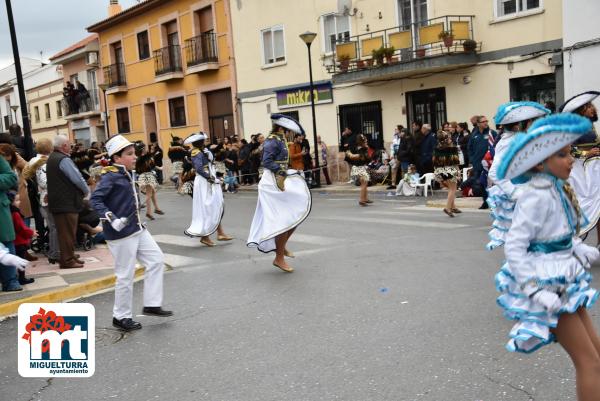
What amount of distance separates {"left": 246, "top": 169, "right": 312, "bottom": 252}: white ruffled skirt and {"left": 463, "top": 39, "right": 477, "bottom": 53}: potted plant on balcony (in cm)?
1169

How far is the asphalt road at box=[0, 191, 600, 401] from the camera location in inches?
175

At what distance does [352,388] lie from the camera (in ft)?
14.4

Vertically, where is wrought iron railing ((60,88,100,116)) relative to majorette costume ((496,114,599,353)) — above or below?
above

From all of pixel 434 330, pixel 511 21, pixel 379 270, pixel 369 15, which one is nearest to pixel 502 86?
pixel 511 21

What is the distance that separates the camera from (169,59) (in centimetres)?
3194

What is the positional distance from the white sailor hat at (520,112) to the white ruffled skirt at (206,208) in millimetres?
5247

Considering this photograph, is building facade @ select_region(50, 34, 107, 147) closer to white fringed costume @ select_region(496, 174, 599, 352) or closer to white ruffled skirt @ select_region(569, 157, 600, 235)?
white ruffled skirt @ select_region(569, 157, 600, 235)

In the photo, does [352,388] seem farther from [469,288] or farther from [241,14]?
[241,14]

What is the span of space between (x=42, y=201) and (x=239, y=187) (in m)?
14.7

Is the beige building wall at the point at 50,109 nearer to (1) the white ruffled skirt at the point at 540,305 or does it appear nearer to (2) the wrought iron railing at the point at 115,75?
(2) the wrought iron railing at the point at 115,75

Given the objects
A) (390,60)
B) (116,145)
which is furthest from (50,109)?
(116,145)

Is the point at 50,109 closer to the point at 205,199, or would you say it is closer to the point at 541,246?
the point at 205,199

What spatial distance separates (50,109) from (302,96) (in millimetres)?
27723

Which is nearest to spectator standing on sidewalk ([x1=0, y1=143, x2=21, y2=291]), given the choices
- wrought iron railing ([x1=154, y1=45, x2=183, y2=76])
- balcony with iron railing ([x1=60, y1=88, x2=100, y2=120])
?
wrought iron railing ([x1=154, y1=45, x2=183, y2=76])
